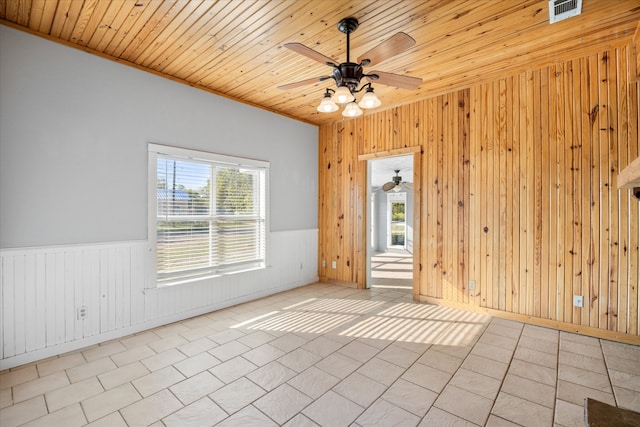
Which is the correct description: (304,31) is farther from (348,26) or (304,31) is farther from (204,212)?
(204,212)

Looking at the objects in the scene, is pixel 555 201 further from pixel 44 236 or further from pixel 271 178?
pixel 44 236

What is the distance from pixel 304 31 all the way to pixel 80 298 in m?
3.27

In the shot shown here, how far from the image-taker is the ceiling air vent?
7.65ft

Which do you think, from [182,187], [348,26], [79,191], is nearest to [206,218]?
[182,187]

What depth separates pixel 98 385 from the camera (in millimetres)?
2338

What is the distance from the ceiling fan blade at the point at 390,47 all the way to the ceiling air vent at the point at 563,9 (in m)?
1.22

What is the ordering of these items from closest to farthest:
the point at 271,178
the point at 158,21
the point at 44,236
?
the point at 158,21 < the point at 44,236 < the point at 271,178

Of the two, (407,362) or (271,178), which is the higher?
(271,178)

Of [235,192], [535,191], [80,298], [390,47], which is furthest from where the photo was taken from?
[235,192]

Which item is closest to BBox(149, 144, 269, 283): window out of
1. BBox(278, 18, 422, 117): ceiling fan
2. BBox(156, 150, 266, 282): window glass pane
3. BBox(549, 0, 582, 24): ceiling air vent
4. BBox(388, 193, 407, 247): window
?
BBox(156, 150, 266, 282): window glass pane

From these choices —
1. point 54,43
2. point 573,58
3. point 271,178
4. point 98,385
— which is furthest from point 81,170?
point 573,58

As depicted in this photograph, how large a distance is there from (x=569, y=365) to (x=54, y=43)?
5393 mm

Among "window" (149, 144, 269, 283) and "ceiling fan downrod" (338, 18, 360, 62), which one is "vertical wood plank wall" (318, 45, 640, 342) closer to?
"ceiling fan downrod" (338, 18, 360, 62)

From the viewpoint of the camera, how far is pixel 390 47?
87.9 inches
